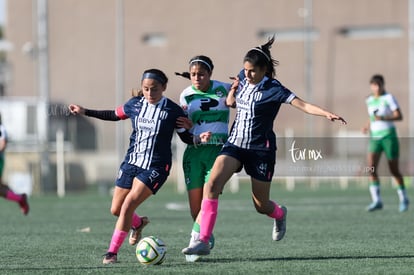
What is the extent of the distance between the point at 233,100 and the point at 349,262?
2.00m

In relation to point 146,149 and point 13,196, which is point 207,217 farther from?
point 13,196

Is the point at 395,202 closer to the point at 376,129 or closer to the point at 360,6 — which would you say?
the point at 376,129

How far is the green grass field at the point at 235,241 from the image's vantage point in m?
Result: 8.90

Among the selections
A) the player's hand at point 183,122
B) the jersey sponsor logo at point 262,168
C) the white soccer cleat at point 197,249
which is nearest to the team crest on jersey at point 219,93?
the player's hand at point 183,122

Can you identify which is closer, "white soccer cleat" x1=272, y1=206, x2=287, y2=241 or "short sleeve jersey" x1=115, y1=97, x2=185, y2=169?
"short sleeve jersey" x1=115, y1=97, x2=185, y2=169

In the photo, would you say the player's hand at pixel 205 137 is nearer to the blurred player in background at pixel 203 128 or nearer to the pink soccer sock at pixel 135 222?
the blurred player in background at pixel 203 128

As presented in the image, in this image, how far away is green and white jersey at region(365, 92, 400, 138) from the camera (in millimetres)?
16422

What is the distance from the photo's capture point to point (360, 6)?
41.7m

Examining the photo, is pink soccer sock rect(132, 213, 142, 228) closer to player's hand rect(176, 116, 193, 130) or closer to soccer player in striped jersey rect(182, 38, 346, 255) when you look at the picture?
soccer player in striped jersey rect(182, 38, 346, 255)

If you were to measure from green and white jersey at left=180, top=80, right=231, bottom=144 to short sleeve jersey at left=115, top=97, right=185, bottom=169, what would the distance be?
1.41ft

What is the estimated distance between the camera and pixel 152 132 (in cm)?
949

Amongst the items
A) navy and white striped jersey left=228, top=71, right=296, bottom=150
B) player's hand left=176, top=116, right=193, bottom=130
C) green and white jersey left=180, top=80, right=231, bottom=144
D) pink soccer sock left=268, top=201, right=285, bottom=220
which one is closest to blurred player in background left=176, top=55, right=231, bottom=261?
green and white jersey left=180, top=80, right=231, bottom=144

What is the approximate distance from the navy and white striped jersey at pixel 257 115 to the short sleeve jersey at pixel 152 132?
0.63 m

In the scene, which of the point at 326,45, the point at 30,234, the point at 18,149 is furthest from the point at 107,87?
the point at 30,234
